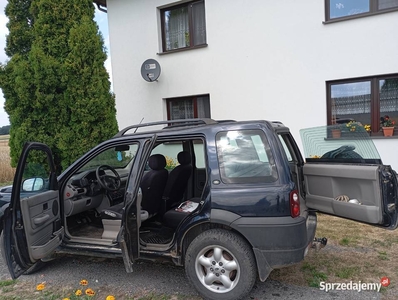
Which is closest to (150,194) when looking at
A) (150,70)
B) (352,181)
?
(352,181)

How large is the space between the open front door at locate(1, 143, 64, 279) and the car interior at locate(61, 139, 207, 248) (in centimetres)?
34

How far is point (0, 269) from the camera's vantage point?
397 centimetres

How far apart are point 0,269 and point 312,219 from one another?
12.6 ft

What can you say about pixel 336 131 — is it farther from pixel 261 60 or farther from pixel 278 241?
pixel 261 60

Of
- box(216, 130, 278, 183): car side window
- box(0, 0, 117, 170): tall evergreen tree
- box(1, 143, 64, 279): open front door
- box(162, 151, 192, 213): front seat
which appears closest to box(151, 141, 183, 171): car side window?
box(162, 151, 192, 213): front seat

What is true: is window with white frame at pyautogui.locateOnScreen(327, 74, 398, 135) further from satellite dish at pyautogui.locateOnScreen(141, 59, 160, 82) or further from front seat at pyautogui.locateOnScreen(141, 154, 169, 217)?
front seat at pyautogui.locateOnScreen(141, 154, 169, 217)

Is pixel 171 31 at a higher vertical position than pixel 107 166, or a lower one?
higher

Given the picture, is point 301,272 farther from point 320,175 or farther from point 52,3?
point 52,3

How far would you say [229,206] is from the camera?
287cm

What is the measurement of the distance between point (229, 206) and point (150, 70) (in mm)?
6303

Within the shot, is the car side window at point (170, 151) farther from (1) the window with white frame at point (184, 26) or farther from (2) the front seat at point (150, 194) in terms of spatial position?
(1) the window with white frame at point (184, 26)

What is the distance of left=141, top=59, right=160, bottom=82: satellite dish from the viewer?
27.3 feet

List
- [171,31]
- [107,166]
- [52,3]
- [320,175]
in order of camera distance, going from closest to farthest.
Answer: [320,175] < [107,166] < [52,3] < [171,31]

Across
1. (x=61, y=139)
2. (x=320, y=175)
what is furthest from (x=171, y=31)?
(x=320, y=175)
